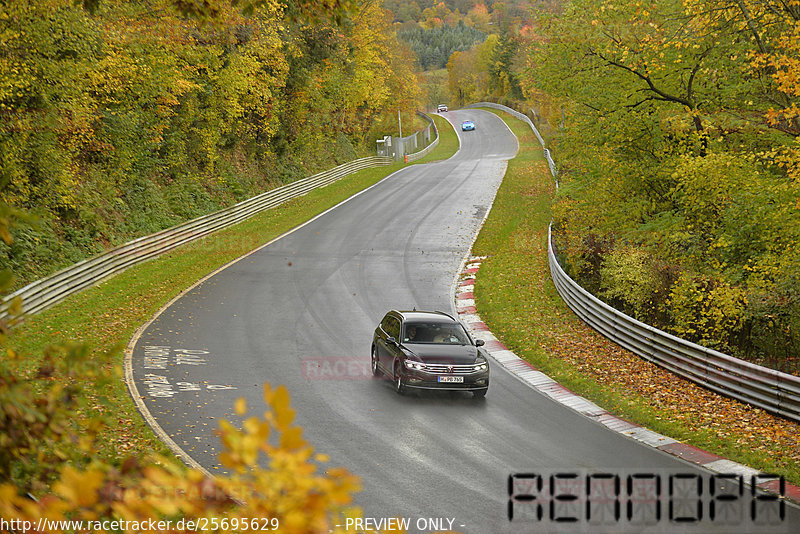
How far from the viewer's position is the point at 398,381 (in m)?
16.0

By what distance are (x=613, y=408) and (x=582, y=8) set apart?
53.6ft

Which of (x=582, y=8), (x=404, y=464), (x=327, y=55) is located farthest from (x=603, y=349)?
(x=327, y=55)

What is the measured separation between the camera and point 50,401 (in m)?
3.85

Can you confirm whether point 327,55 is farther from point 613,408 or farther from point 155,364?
point 613,408

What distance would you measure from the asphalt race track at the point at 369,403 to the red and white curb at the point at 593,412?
373 millimetres

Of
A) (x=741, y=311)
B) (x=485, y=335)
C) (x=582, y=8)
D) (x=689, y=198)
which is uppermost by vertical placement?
(x=582, y=8)

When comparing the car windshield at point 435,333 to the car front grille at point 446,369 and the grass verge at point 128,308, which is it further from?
the grass verge at point 128,308

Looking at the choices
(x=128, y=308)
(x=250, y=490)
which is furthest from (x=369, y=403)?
(x=250, y=490)

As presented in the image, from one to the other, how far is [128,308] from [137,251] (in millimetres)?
6708

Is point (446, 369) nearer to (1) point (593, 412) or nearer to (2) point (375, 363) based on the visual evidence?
(2) point (375, 363)

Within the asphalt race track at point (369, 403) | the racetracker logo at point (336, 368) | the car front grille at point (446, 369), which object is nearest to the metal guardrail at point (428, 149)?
the asphalt race track at point (369, 403)

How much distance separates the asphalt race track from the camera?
1060 cm

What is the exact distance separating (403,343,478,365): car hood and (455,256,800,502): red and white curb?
73.6 inches

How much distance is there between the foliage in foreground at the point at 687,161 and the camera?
17.2 meters
